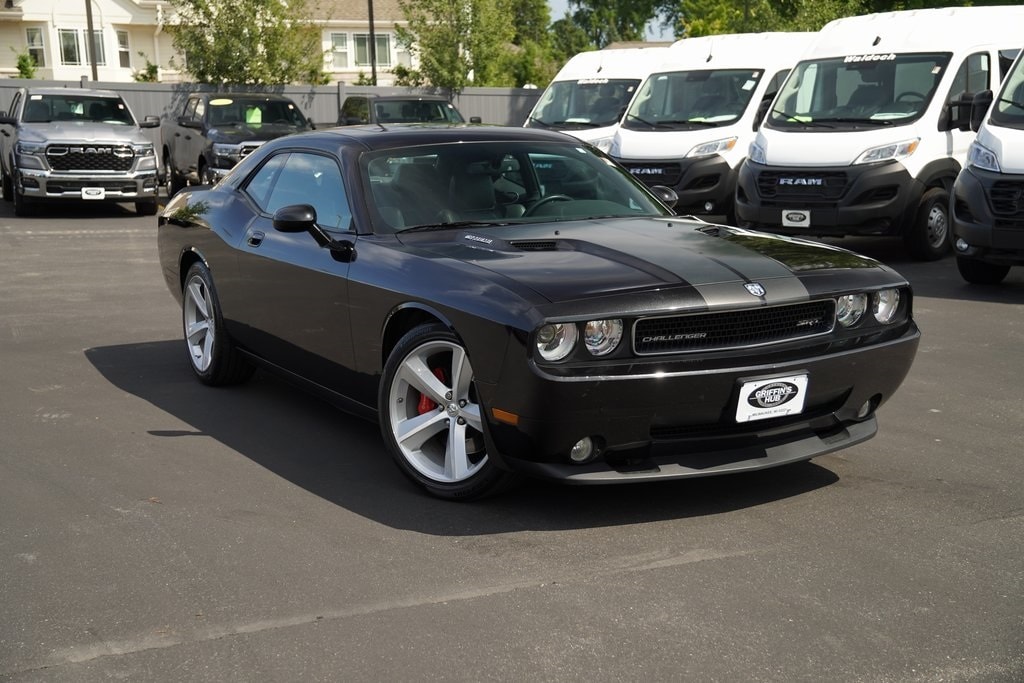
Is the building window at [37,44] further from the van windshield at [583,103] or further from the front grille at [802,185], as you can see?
the front grille at [802,185]

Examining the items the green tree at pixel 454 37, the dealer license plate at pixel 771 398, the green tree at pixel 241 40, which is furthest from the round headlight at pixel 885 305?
the green tree at pixel 454 37

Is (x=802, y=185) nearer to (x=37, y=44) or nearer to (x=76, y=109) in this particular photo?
(x=76, y=109)

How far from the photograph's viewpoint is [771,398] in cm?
482

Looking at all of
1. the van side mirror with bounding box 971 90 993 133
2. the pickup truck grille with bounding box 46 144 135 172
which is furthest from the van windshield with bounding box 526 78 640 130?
the van side mirror with bounding box 971 90 993 133

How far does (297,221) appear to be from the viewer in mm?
5789

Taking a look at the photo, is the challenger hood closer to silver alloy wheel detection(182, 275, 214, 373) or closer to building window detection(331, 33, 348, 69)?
silver alloy wheel detection(182, 275, 214, 373)

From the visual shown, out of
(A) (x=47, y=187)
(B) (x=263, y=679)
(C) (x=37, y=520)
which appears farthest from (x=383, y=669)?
(A) (x=47, y=187)

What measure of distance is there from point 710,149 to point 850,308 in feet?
35.4

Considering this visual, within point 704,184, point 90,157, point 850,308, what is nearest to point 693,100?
point 704,184

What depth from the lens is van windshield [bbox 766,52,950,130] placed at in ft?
43.5

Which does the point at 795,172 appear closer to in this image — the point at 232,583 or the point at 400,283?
the point at 400,283

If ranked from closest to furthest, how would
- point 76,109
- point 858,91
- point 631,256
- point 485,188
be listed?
point 631,256 < point 485,188 < point 858,91 < point 76,109

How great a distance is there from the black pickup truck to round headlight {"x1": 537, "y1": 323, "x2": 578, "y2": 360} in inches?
633

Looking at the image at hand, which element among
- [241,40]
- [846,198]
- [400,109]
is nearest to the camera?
[846,198]
